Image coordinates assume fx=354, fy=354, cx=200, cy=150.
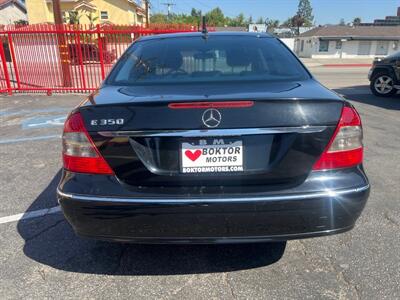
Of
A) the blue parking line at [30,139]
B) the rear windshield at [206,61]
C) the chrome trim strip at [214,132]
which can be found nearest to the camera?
the chrome trim strip at [214,132]

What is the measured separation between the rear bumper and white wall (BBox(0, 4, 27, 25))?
4563 cm

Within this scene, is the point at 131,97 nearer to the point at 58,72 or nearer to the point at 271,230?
the point at 271,230

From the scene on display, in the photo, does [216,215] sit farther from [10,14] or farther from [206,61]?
[10,14]

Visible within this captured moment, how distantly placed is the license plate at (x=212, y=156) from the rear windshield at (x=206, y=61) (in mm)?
731

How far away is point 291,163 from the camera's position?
6.59ft

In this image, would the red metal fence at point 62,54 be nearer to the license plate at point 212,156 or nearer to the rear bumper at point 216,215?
the rear bumper at point 216,215

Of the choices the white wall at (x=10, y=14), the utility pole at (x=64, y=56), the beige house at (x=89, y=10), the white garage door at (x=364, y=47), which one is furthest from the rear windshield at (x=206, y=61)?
the white garage door at (x=364, y=47)

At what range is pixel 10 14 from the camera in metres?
41.9

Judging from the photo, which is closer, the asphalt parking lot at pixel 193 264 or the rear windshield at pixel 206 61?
the asphalt parking lot at pixel 193 264

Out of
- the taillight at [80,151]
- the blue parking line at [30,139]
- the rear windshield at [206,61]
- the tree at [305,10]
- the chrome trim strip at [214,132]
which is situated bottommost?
the blue parking line at [30,139]

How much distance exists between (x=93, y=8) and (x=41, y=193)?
129ft

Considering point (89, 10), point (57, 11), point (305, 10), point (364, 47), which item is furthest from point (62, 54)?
point (305, 10)

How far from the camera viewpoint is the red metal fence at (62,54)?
1070 cm

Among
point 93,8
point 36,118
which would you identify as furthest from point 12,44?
point 93,8
